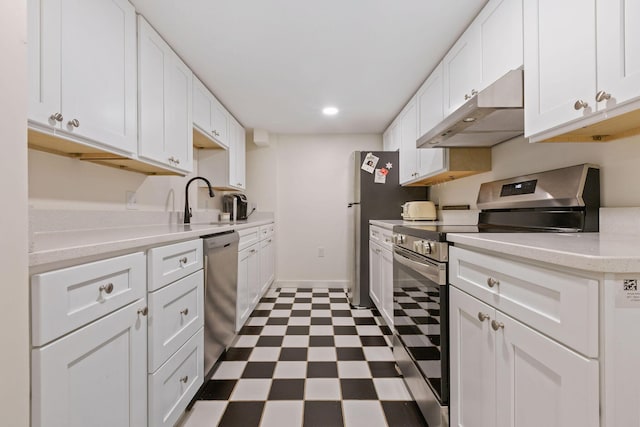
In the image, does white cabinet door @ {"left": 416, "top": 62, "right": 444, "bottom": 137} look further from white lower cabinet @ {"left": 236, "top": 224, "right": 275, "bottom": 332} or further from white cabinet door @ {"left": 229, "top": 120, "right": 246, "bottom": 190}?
white cabinet door @ {"left": 229, "top": 120, "right": 246, "bottom": 190}

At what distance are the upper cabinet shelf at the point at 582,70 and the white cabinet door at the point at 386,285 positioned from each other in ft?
4.54

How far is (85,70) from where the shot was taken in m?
1.26

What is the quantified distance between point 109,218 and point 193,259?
65cm

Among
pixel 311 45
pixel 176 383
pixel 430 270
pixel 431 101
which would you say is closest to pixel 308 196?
pixel 431 101

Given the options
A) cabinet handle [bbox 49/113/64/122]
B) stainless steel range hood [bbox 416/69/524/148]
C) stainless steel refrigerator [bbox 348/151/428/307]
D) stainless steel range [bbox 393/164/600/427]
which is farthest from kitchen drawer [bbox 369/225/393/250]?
cabinet handle [bbox 49/113/64/122]

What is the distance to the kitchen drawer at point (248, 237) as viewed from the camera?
8.05 ft

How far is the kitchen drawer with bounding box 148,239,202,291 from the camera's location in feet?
3.87

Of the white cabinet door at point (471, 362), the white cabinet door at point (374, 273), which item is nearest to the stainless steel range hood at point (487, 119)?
the white cabinet door at point (471, 362)

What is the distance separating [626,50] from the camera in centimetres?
89

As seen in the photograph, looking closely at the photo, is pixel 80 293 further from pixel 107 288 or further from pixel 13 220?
pixel 13 220

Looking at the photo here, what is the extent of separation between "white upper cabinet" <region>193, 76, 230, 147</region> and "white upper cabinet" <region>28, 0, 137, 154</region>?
2.63ft

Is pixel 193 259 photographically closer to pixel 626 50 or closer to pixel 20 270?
pixel 20 270

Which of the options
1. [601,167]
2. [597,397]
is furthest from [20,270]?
[601,167]

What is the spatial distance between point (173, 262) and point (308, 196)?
2.88 meters
